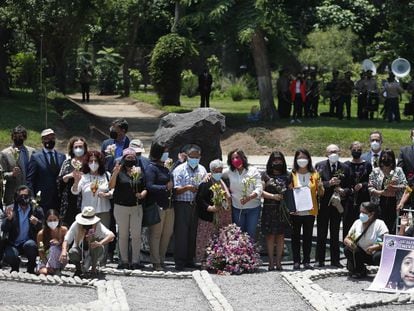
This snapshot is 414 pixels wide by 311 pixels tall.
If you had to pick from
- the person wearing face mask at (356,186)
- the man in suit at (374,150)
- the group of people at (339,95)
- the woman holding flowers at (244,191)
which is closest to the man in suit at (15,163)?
the woman holding flowers at (244,191)

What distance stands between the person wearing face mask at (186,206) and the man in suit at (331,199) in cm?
168

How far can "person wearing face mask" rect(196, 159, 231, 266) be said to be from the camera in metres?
14.4

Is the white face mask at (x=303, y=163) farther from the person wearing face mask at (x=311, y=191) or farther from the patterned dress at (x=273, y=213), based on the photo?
the patterned dress at (x=273, y=213)

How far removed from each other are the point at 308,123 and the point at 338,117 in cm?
250

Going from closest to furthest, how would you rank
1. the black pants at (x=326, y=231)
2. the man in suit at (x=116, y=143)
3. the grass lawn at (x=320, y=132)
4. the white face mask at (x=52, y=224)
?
1. the white face mask at (x=52, y=224)
2. the black pants at (x=326, y=231)
3. the man in suit at (x=116, y=143)
4. the grass lawn at (x=320, y=132)

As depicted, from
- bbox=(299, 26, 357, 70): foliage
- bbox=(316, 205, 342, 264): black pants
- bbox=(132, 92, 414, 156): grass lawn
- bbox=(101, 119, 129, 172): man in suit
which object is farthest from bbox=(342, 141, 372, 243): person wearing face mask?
bbox=(299, 26, 357, 70): foliage

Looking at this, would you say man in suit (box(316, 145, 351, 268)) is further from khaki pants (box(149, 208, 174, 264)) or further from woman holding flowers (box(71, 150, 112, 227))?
woman holding flowers (box(71, 150, 112, 227))

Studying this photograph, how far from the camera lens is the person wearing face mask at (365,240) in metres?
13.7

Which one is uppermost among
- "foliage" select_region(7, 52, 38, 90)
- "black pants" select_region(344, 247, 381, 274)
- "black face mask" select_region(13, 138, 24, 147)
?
"foliage" select_region(7, 52, 38, 90)

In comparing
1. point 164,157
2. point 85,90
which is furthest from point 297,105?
point 164,157

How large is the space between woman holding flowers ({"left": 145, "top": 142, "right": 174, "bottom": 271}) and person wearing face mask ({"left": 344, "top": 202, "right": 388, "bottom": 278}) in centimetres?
243

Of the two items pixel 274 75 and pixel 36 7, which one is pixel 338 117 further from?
pixel 274 75

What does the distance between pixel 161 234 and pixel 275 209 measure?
158cm

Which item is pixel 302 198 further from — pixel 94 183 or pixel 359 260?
pixel 94 183
